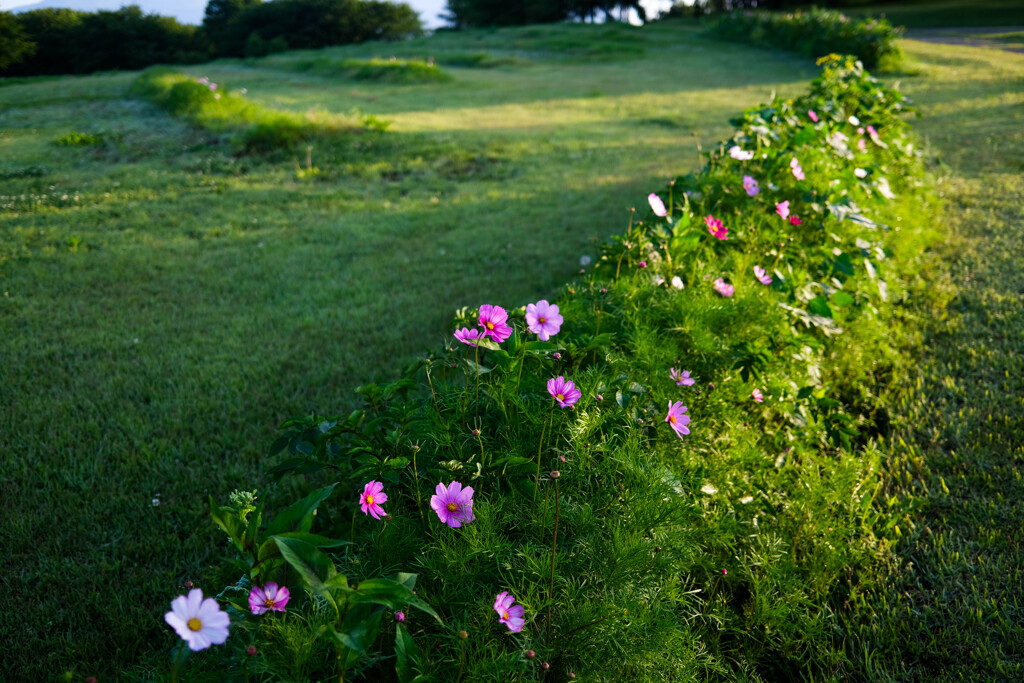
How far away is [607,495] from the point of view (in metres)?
1.43

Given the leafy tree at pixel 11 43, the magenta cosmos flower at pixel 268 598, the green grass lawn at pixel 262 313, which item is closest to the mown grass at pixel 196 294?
the green grass lawn at pixel 262 313

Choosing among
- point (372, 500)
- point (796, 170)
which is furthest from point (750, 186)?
point (372, 500)

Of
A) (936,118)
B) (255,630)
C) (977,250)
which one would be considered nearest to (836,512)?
(255,630)

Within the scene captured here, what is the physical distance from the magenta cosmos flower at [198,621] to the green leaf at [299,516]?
0.19 meters

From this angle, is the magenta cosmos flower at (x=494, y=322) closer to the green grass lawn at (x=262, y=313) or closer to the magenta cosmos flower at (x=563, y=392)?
the magenta cosmos flower at (x=563, y=392)

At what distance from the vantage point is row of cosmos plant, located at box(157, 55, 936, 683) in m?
1.04

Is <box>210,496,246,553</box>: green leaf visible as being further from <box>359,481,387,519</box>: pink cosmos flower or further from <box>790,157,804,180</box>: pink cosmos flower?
<box>790,157,804,180</box>: pink cosmos flower

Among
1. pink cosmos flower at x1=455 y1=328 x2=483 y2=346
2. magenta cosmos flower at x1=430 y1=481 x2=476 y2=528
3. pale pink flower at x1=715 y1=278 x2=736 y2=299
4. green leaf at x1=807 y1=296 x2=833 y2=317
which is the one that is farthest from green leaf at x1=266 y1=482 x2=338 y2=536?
green leaf at x1=807 y1=296 x2=833 y2=317

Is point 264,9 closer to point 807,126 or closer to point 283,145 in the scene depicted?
point 283,145

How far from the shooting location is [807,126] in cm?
334

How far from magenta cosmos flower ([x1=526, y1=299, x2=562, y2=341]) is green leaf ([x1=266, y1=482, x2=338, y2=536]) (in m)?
0.66

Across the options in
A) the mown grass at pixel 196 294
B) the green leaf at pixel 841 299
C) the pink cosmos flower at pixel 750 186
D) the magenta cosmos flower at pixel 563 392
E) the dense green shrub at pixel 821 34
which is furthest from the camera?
the dense green shrub at pixel 821 34

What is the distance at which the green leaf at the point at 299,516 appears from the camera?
102cm

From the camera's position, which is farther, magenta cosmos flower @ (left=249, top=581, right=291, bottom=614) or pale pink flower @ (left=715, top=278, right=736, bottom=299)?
pale pink flower @ (left=715, top=278, right=736, bottom=299)
